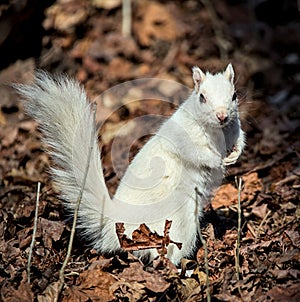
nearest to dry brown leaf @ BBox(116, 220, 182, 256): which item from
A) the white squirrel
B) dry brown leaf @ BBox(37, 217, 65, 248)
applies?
the white squirrel

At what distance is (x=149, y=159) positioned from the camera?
386 centimetres

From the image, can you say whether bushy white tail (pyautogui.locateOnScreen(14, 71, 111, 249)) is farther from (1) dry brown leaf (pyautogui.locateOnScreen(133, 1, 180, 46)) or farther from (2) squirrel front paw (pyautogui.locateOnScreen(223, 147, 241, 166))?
(1) dry brown leaf (pyautogui.locateOnScreen(133, 1, 180, 46))

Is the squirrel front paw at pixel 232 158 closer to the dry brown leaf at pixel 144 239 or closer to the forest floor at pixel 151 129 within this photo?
the forest floor at pixel 151 129

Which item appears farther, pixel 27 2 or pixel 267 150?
pixel 27 2

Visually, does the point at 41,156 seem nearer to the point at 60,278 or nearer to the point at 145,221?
the point at 145,221

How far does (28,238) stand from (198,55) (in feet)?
16.3

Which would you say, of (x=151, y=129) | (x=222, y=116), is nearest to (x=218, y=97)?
(x=222, y=116)

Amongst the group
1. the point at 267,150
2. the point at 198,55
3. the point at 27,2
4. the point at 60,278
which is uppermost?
the point at 60,278

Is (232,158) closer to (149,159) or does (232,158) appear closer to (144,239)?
(149,159)

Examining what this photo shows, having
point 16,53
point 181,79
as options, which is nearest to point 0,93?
point 16,53

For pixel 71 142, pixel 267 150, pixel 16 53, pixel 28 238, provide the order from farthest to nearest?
pixel 16 53
pixel 267 150
pixel 28 238
pixel 71 142

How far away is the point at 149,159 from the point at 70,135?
54 centimetres

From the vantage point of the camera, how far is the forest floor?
3.42 m

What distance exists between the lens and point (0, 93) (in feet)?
22.1
